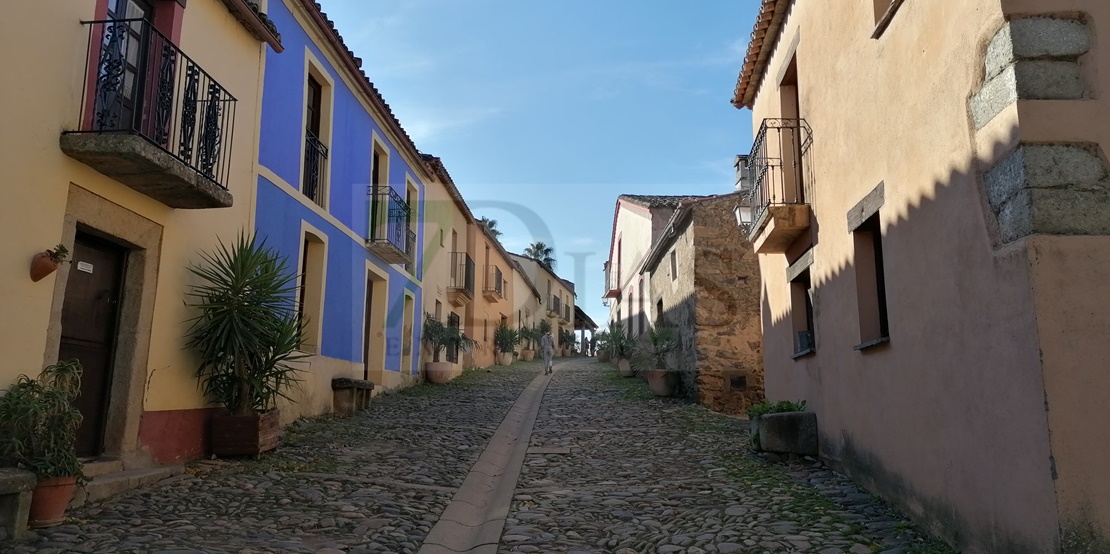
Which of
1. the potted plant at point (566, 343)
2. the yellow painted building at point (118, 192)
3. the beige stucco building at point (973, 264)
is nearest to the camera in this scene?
the beige stucco building at point (973, 264)

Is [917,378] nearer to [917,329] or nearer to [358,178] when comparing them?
[917,329]

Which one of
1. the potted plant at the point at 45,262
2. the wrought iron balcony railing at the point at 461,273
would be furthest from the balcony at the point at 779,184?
the wrought iron balcony railing at the point at 461,273

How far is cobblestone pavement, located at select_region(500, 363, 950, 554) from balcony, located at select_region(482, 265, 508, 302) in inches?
668

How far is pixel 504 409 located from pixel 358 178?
15.9ft

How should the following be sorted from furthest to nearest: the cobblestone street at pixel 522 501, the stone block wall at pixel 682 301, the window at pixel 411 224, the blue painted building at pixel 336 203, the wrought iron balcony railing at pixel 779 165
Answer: the window at pixel 411 224, the stone block wall at pixel 682 301, the blue painted building at pixel 336 203, the wrought iron balcony railing at pixel 779 165, the cobblestone street at pixel 522 501

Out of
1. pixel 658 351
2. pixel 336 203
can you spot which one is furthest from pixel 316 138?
pixel 658 351

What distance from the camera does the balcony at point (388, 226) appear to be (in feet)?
46.1

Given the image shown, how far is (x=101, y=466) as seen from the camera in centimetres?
597

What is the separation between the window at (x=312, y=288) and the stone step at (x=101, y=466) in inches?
180

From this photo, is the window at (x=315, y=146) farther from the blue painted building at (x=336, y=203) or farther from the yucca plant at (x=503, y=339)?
the yucca plant at (x=503, y=339)

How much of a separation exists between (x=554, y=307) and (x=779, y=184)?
3677 centimetres

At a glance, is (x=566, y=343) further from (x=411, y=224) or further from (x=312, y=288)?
(x=312, y=288)

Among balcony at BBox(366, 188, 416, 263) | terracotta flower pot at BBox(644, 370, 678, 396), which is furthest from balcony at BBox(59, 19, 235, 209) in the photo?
terracotta flower pot at BBox(644, 370, 678, 396)

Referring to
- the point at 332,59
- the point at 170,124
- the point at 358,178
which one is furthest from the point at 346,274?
the point at 170,124
